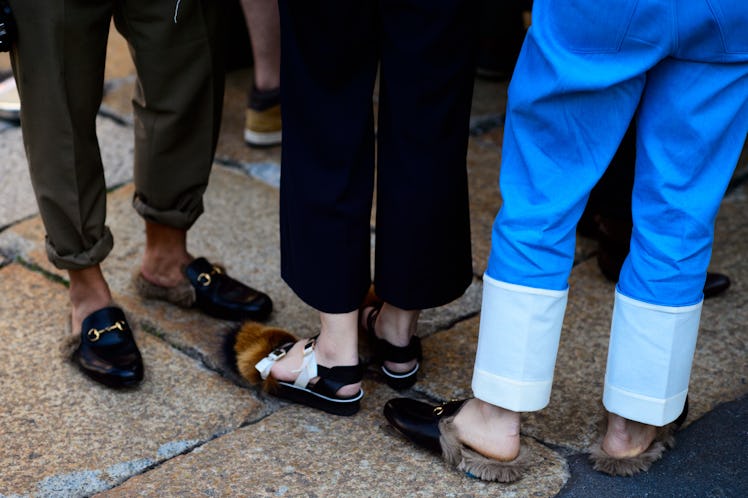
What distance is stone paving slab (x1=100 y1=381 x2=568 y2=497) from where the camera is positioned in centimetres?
189

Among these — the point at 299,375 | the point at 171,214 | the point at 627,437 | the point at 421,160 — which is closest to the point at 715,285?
the point at 627,437

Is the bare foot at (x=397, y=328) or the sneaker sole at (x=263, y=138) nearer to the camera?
the bare foot at (x=397, y=328)

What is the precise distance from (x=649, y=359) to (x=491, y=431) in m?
0.33

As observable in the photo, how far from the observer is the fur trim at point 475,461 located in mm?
1900

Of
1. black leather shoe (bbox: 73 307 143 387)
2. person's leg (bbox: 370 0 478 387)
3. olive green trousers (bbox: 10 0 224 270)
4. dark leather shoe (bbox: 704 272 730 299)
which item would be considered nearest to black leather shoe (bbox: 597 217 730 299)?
dark leather shoe (bbox: 704 272 730 299)

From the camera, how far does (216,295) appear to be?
8.13 feet

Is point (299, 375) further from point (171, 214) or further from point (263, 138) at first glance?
point (263, 138)

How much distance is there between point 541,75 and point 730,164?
385 mm

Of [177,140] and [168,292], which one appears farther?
[168,292]

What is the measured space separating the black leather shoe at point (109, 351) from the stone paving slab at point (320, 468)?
0.31m

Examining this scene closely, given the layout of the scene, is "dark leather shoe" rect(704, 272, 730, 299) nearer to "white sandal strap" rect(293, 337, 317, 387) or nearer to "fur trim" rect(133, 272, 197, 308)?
"white sandal strap" rect(293, 337, 317, 387)

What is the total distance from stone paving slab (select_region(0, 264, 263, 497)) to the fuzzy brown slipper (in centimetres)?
73

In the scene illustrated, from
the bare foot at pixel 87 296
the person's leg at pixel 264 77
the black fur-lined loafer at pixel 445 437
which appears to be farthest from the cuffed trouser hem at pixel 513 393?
the person's leg at pixel 264 77

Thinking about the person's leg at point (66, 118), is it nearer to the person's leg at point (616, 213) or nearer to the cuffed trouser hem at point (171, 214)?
the cuffed trouser hem at point (171, 214)
